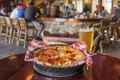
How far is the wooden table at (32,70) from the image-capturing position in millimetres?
1722

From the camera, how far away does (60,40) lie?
2.42m

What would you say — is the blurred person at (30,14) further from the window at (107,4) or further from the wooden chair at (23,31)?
the window at (107,4)

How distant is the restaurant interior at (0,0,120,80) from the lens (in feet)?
5.65

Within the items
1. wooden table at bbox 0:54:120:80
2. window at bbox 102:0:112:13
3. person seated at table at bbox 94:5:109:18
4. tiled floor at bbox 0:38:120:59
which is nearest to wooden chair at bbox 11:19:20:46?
tiled floor at bbox 0:38:120:59

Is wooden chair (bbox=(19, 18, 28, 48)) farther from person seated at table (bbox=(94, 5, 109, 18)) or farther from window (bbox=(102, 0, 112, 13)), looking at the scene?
window (bbox=(102, 0, 112, 13))

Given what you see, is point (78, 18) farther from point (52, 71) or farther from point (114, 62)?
point (52, 71)

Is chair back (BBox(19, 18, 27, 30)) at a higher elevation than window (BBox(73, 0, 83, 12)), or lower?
lower

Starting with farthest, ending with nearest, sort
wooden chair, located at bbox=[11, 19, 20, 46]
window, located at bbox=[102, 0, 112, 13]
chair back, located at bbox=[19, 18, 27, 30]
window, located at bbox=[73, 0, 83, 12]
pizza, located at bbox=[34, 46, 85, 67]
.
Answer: window, located at bbox=[102, 0, 112, 13] → window, located at bbox=[73, 0, 83, 12] → wooden chair, located at bbox=[11, 19, 20, 46] → chair back, located at bbox=[19, 18, 27, 30] → pizza, located at bbox=[34, 46, 85, 67]

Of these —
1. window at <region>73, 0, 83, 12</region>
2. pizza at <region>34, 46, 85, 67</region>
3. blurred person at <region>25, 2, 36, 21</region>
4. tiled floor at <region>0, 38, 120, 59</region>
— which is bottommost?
tiled floor at <region>0, 38, 120, 59</region>

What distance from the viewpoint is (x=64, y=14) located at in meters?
8.07

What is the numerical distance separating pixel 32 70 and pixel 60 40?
65 centimetres

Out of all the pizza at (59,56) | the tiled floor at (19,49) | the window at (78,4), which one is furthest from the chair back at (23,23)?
the pizza at (59,56)

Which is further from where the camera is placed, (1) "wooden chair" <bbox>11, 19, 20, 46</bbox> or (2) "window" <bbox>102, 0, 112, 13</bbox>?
(2) "window" <bbox>102, 0, 112, 13</bbox>

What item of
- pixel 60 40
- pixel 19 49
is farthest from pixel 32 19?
pixel 60 40
